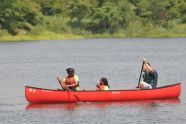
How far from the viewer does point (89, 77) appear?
176 ft

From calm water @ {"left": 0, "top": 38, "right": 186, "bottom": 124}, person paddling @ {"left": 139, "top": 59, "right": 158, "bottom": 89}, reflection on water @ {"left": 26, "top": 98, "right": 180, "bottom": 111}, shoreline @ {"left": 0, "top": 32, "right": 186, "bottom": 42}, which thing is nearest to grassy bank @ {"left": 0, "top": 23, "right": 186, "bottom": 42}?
shoreline @ {"left": 0, "top": 32, "right": 186, "bottom": 42}

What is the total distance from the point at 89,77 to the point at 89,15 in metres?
75.5

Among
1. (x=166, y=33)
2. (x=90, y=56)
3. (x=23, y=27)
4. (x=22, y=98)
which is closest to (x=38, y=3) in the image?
(x=23, y=27)

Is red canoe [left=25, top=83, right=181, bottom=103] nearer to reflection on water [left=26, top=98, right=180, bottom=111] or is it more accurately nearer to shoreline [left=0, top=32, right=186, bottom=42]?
reflection on water [left=26, top=98, right=180, bottom=111]

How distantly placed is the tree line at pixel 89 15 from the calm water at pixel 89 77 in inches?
947

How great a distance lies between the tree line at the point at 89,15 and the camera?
11869 centimetres

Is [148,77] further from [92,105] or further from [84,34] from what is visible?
[84,34]

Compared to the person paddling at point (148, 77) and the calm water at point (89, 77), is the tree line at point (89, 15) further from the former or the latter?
the person paddling at point (148, 77)

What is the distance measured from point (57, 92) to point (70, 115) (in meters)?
2.70

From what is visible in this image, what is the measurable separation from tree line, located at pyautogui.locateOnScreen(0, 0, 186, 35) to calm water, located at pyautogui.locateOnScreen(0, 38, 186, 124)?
78.9 feet

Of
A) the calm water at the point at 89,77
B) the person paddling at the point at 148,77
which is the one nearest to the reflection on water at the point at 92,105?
the calm water at the point at 89,77

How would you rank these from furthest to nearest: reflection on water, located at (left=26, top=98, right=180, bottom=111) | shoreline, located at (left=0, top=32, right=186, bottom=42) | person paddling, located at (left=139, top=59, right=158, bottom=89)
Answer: shoreline, located at (left=0, top=32, right=186, bottom=42), person paddling, located at (left=139, top=59, right=158, bottom=89), reflection on water, located at (left=26, top=98, right=180, bottom=111)

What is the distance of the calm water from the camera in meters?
34.0

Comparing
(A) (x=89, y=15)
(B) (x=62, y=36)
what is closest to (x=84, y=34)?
(B) (x=62, y=36)
